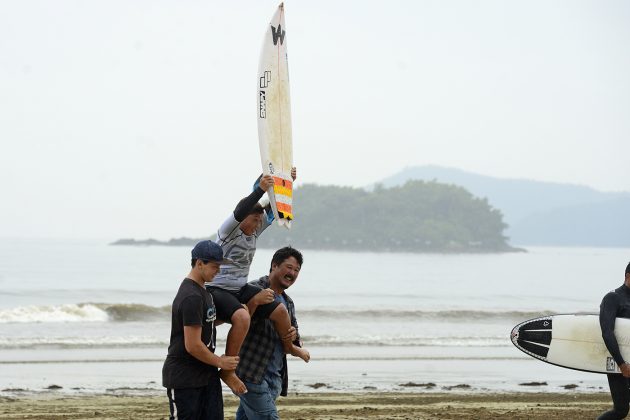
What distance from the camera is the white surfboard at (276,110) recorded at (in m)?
7.04

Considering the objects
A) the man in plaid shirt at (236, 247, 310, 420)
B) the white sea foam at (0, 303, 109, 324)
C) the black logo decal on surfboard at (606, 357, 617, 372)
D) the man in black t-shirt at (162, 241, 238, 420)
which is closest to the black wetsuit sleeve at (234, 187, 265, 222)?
the man in plaid shirt at (236, 247, 310, 420)

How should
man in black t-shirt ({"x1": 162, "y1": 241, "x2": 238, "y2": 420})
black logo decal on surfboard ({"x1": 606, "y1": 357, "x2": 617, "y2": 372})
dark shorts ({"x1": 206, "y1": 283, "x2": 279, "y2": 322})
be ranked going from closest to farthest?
1. man in black t-shirt ({"x1": 162, "y1": 241, "x2": 238, "y2": 420})
2. dark shorts ({"x1": 206, "y1": 283, "x2": 279, "y2": 322})
3. black logo decal on surfboard ({"x1": 606, "y1": 357, "x2": 617, "y2": 372})

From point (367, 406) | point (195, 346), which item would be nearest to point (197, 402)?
point (195, 346)

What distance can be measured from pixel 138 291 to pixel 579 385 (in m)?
37.7

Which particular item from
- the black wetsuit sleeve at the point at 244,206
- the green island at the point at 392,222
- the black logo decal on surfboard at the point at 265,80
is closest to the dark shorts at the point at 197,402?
the black wetsuit sleeve at the point at 244,206

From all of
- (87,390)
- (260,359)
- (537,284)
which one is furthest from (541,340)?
(537,284)

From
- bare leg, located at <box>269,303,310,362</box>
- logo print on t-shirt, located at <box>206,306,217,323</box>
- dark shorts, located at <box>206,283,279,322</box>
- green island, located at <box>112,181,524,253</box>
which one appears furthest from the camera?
green island, located at <box>112,181,524,253</box>

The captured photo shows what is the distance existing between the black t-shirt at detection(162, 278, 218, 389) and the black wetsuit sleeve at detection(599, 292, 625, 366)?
11.1 ft

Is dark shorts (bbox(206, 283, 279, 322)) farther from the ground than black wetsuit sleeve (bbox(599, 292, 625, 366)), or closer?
farther from the ground

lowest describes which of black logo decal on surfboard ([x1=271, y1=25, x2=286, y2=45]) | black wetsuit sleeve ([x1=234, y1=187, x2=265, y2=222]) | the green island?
black wetsuit sleeve ([x1=234, y1=187, x2=265, y2=222])

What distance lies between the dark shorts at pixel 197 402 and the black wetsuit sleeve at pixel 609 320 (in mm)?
3285

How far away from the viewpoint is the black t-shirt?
5.39 metres

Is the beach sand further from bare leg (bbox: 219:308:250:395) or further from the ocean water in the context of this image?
bare leg (bbox: 219:308:250:395)

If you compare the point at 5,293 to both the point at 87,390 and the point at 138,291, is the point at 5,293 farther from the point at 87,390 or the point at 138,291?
the point at 87,390
